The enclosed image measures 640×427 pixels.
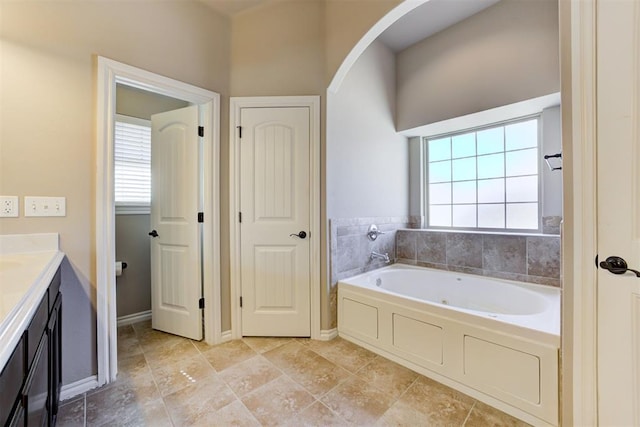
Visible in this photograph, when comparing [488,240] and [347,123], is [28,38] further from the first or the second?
[488,240]

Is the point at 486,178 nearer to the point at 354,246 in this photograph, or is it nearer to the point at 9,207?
the point at 354,246

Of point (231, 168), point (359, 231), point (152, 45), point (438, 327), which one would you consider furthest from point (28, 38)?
point (438, 327)

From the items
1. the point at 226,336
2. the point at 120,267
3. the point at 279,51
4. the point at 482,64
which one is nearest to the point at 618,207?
the point at 482,64

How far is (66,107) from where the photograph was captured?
1.53 meters

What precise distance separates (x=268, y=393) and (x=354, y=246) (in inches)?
54.2

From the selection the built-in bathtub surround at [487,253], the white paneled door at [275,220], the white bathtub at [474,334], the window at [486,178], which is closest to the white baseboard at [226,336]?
the white paneled door at [275,220]

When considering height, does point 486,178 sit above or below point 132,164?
below

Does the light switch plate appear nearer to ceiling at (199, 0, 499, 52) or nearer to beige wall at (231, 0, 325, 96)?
beige wall at (231, 0, 325, 96)

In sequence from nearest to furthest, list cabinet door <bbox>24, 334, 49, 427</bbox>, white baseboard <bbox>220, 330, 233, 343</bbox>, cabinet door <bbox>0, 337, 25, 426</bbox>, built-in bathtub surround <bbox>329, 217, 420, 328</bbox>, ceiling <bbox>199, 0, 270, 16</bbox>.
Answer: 1. cabinet door <bbox>0, 337, 25, 426</bbox>
2. cabinet door <bbox>24, 334, 49, 427</bbox>
3. ceiling <bbox>199, 0, 270, 16</bbox>
4. white baseboard <bbox>220, 330, 233, 343</bbox>
5. built-in bathtub surround <bbox>329, 217, 420, 328</bbox>

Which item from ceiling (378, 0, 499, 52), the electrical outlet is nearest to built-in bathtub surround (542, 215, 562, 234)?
ceiling (378, 0, 499, 52)

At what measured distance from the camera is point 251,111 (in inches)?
87.4

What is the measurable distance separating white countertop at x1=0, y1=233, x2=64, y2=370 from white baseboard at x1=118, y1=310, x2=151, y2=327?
140cm

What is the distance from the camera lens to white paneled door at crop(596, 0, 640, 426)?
944 millimetres

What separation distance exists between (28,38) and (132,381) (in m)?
2.07
